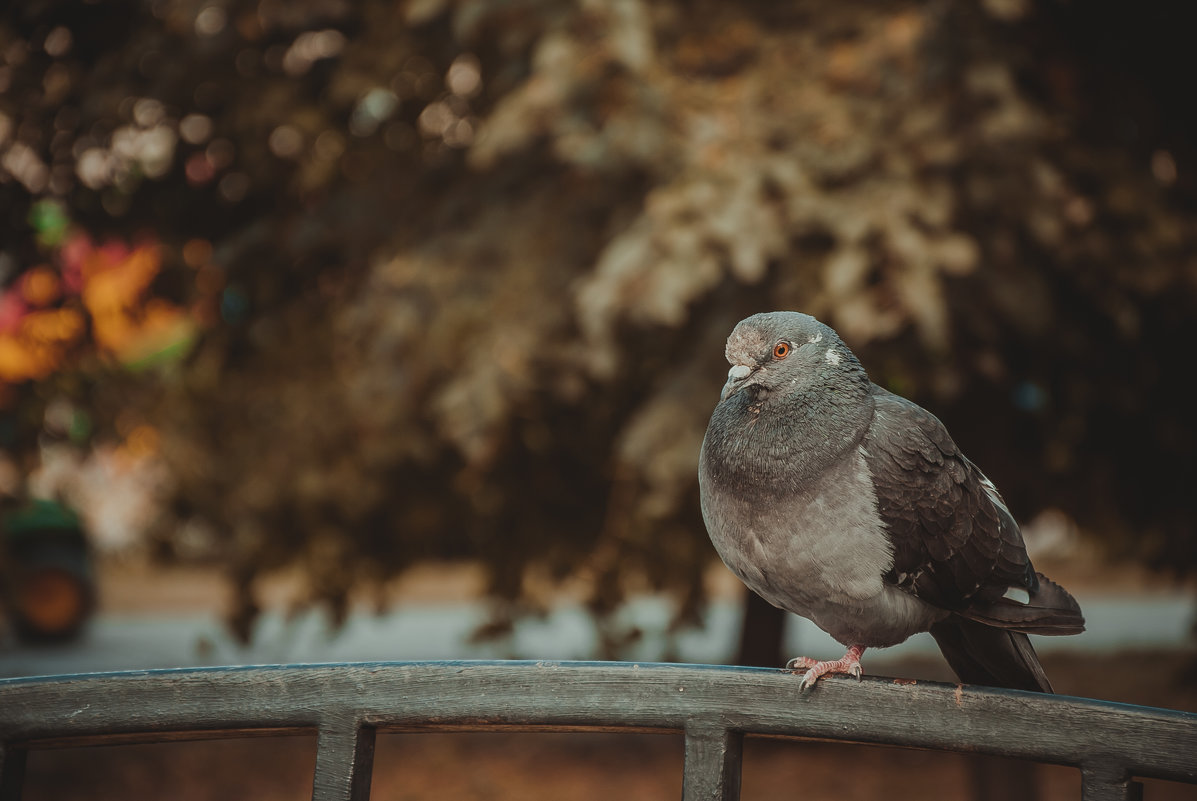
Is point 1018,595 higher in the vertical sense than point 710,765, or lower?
higher

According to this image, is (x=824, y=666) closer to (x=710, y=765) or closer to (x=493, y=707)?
(x=710, y=765)

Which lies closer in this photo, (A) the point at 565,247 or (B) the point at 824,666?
(B) the point at 824,666

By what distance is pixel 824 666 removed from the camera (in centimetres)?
165

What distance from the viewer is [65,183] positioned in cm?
485

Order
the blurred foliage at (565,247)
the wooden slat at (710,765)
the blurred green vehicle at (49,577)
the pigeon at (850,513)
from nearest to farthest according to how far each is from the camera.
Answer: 1. the wooden slat at (710,765)
2. the pigeon at (850,513)
3. the blurred foliage at (565,247)
4. the blurred green vehicle at (49,577)

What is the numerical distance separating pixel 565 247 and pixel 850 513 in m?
2.68

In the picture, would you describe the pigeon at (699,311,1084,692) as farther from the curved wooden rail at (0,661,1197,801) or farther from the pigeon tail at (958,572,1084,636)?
the curved wooden rail at (0,661,1197,801)

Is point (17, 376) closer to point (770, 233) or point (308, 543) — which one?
point (308, 543)

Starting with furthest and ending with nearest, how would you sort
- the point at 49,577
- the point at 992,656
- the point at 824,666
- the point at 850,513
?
the point at 49,577 → the point at 992,656 → the point at 850,513 → the point at 824,666

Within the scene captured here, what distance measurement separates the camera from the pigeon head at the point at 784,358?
178 centimetres

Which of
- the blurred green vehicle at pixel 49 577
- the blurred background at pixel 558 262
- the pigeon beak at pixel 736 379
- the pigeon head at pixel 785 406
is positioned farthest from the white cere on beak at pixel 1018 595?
the blurred green vehicle at pixel 49 577

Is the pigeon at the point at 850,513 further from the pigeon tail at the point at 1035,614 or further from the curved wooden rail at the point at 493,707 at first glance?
the curved wooden rail at the point at 493,707

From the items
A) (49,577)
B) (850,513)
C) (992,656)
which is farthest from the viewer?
(49,577)

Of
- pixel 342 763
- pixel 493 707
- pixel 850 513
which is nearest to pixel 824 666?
pixel 850 513
